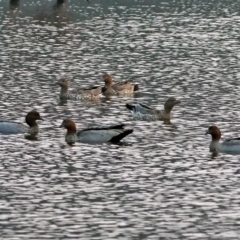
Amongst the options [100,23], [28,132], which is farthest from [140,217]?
[100,23]

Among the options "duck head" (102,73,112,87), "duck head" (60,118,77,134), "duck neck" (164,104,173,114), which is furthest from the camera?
"duck head" (102,73,112,87)

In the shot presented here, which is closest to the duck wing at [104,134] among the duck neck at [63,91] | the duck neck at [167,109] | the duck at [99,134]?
the duck at [99,134]

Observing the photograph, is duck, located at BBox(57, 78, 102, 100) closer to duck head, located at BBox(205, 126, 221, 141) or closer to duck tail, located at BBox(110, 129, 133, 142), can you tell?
duck tail, located at BBox(110, 129, 133, 142)

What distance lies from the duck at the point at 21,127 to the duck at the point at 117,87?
6297mm

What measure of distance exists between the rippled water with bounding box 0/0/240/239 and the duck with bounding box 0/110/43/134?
1.18 feet

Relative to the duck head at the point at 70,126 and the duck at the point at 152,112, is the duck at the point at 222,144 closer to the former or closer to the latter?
the duck head at the point at 70,126

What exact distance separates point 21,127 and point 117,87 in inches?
283

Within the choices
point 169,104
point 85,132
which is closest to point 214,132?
point 85,132

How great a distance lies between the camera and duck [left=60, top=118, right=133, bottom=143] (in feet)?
84.3

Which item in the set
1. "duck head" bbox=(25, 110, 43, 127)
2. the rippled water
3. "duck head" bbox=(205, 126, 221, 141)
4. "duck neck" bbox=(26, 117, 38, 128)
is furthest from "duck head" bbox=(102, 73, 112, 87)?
"duck head" bbox=(205, 126, 221, 141)

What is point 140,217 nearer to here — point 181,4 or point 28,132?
point 28,132

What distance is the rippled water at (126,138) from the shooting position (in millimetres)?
18938

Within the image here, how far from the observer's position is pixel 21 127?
2678 centimetres

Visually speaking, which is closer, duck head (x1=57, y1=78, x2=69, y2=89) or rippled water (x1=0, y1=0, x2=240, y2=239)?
rippled water (x1=0, y1=0, x2=240, y2=239)
